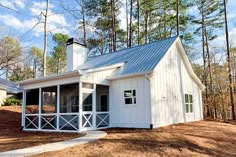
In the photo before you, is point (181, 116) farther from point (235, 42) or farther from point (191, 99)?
point (235, 42)

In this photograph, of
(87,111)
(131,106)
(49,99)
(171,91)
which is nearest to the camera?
(87,111)

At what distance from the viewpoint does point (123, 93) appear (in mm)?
11625

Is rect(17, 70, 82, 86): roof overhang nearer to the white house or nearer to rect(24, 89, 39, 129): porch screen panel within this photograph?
the white house

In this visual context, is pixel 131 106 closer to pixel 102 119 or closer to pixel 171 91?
pixel 102 119

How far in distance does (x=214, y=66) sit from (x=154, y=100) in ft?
42.2

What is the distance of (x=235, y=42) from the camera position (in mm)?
25016

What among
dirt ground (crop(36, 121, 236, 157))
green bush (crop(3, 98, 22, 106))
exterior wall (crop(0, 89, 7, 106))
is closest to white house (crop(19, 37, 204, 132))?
dirt ground (crop(36, 121, 236, 157))

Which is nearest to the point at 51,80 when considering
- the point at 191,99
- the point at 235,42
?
the point at 191,99

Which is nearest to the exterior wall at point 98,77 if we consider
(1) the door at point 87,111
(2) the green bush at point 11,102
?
(1) the door at point 87,111

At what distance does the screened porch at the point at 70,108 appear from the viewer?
10781mm

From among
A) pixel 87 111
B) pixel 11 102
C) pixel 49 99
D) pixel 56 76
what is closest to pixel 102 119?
pixel 87 111

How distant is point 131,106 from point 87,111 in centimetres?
223

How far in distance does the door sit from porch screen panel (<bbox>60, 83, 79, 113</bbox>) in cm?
191

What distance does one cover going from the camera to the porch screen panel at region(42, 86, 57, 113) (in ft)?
43.0
